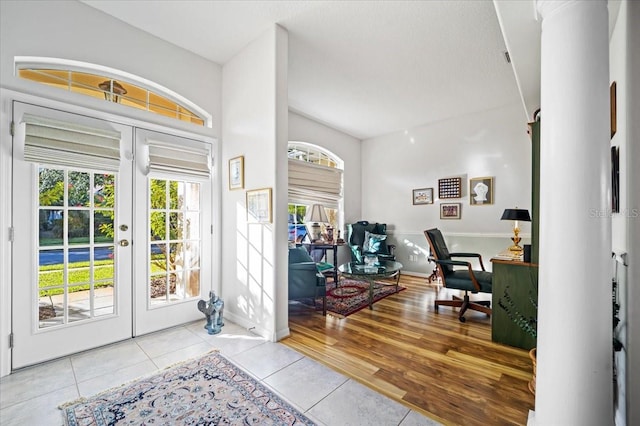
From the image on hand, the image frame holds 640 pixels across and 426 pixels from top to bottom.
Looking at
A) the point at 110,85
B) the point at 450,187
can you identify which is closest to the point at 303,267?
the point at 110,85

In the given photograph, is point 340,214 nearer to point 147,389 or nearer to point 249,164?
point 249,164

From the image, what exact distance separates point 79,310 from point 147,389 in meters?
1.13

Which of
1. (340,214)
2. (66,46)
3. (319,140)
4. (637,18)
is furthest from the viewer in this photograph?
(340,214)

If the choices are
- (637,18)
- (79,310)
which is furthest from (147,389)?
(637,18)

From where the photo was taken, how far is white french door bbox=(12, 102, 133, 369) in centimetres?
210

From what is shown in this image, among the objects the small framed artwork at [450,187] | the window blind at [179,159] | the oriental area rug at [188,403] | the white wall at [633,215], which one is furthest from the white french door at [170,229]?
the small framed artwork at [450,187]

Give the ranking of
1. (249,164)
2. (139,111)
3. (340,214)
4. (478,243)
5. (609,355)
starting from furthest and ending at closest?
(340,214), (478,243), (249,164), (139,111), (609,355)

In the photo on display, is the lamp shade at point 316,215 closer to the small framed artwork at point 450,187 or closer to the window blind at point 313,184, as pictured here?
the window blind at point 313,184

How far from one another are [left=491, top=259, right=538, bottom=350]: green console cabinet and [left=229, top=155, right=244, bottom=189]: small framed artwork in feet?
8.95

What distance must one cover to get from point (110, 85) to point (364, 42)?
2567mm

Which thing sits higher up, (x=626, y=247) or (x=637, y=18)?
(x=637, y=18)

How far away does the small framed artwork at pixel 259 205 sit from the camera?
8.72ft

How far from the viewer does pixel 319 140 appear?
213 inches

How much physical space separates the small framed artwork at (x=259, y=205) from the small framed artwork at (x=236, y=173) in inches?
8.1
